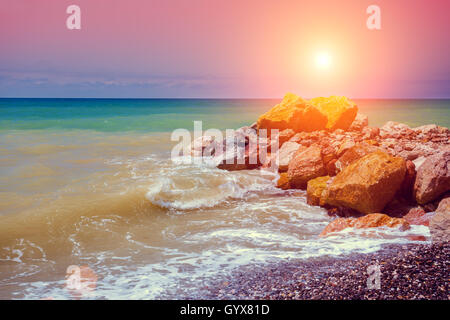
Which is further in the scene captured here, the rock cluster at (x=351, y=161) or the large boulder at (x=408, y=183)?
the large boulder at (x=408, y=183)

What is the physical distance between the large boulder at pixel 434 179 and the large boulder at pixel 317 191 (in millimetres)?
2485

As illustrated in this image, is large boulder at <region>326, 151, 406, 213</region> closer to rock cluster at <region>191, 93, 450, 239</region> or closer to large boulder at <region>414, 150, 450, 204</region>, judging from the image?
rock cluster at <region>191, 93, 450, 239</region>

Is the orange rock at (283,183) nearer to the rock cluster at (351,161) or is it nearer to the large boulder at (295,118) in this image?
the rock cluster at (351,161)

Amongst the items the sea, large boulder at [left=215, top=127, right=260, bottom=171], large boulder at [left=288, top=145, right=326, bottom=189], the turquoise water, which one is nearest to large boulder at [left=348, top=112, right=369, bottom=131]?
large boulder at [left=215, top=127, right=260, bottom=171]

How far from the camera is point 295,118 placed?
55.6 ft

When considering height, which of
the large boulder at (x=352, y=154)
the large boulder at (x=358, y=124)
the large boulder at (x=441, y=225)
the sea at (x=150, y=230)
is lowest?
the sea at (x=150, y=230)

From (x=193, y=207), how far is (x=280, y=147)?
643 cm

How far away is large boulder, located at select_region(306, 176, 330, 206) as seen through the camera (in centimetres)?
1032

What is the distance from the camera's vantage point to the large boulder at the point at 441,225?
7.18 meters

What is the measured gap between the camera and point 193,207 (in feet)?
Result: 35.8

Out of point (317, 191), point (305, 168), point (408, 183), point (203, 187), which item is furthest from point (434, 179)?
point (203, 187)

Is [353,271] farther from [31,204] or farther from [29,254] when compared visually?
[31,204]

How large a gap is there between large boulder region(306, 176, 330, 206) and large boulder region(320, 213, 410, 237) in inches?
68.7

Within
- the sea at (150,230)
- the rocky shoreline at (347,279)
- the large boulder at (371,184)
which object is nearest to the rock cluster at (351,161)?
the large boulder at (371,184)
